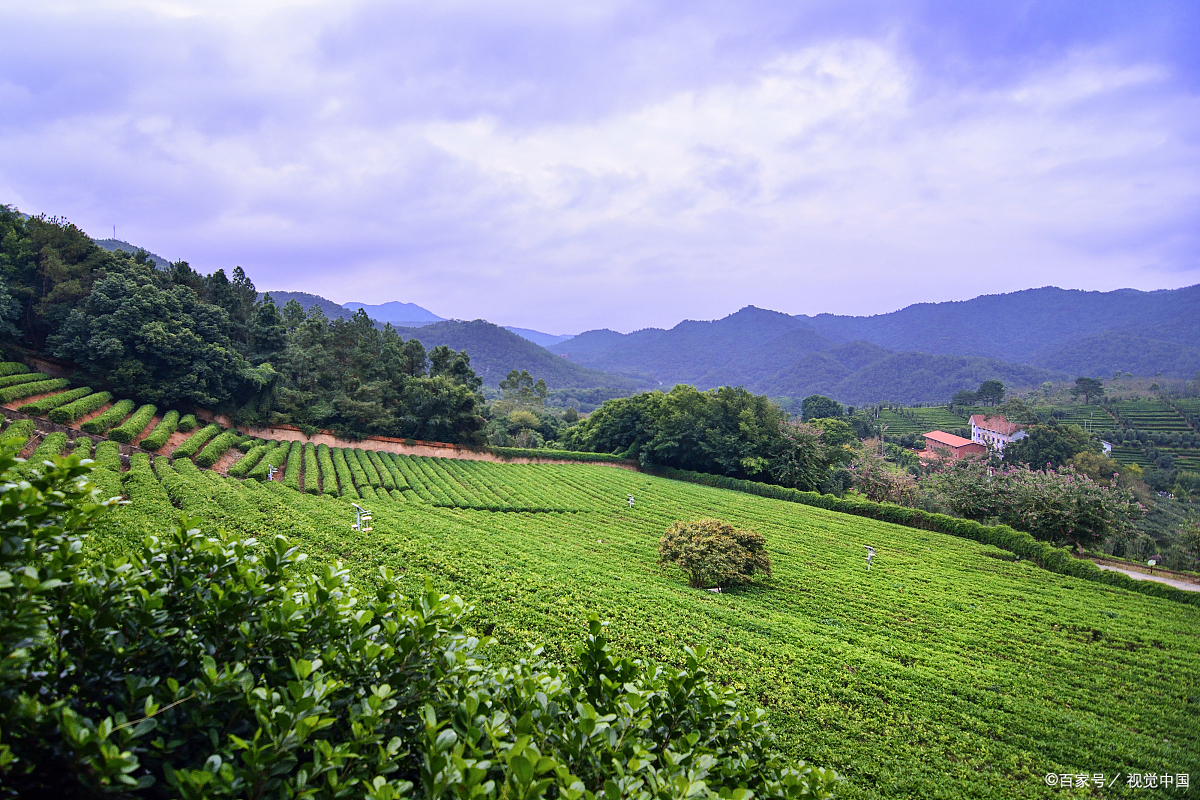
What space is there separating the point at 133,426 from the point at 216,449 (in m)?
2.90

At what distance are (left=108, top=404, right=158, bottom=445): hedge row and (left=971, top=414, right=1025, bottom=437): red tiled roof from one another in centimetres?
7715

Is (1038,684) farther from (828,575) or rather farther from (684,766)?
(684,766)

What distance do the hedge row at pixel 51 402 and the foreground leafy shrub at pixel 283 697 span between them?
83.0 feet

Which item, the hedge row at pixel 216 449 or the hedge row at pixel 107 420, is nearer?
the hedge row at pixel 107 420

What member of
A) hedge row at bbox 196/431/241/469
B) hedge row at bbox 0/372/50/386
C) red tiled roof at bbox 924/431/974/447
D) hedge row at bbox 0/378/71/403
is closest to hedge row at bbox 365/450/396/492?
hedge row at bbox 196/431/241/469

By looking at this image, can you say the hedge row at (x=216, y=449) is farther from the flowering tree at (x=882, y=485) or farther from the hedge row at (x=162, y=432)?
the flowering tree at (x=882, y=485)

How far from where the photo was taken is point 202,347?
26.2 metres

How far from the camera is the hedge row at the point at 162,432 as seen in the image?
19.8m

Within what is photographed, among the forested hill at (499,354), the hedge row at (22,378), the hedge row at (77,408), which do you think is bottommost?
the hedge row at (77,408)

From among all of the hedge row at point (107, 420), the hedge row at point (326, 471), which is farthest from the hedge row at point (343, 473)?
the hedge row at point (107, 420)

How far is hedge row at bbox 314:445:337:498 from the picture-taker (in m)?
21.3

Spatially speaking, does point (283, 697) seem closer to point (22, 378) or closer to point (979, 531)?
point (979, 531)

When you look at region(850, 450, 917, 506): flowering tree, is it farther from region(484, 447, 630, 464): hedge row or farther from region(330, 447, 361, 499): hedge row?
region(330, 447, 361, 499): hedge row

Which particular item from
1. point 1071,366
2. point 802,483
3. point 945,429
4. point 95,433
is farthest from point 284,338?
point 1071,366
